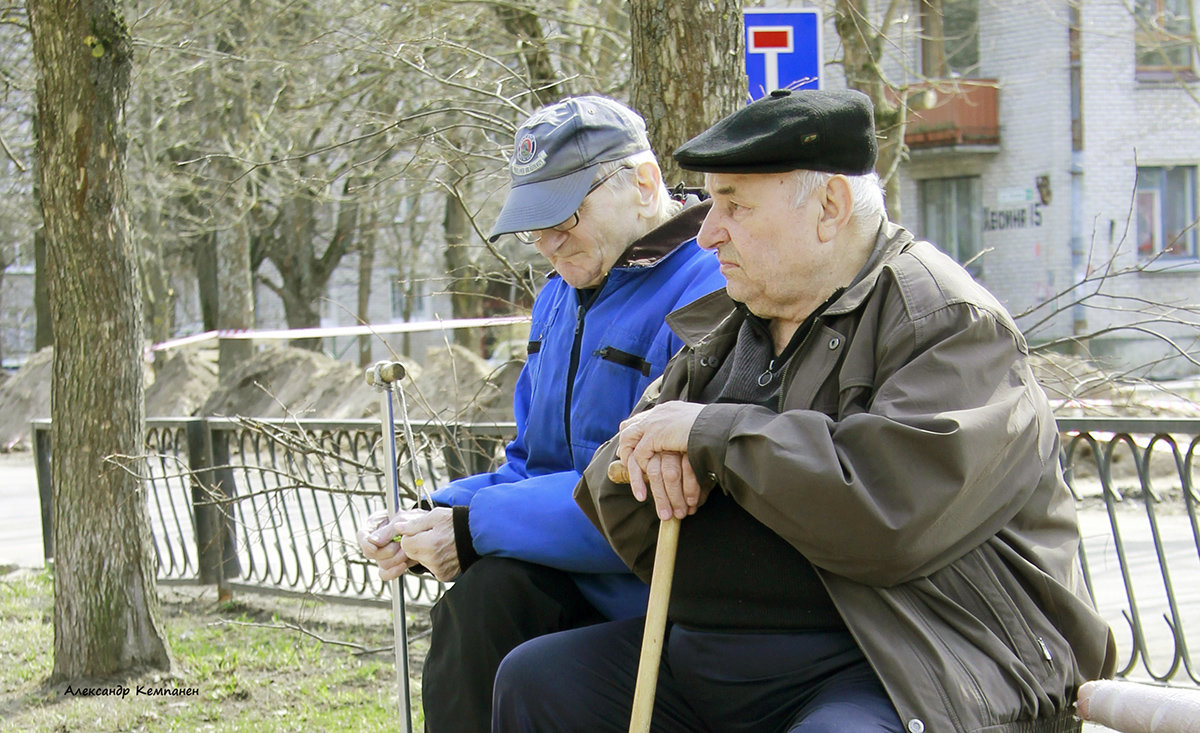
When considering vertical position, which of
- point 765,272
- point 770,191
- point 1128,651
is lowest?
point 1128,651

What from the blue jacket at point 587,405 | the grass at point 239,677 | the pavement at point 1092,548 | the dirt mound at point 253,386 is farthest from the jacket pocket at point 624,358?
the dirt mound at point 253,386

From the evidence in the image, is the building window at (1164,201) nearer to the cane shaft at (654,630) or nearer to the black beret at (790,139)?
the black beret at (790,139)

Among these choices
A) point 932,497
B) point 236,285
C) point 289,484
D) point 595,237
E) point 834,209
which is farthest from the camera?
point 236,285

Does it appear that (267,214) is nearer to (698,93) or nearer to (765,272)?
(698,93)

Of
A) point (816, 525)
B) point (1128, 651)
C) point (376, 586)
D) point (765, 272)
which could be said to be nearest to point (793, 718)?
point (816, 525)

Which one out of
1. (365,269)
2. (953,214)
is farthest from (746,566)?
(365,269)

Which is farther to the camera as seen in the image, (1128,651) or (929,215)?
(929,215)

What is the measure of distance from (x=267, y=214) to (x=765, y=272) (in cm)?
2246

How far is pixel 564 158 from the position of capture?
9.51 ft

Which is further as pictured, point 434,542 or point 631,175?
point 631,175

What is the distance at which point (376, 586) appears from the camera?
643 centimetres

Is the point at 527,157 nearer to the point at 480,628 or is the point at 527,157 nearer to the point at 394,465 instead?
the point at 394,465

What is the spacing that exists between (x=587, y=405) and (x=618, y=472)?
543 mm

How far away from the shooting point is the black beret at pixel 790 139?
2.23 m
